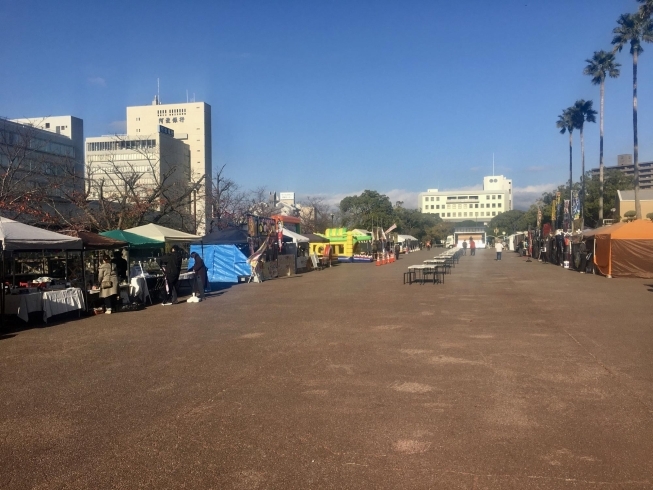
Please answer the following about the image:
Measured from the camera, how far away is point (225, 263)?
2384 cm

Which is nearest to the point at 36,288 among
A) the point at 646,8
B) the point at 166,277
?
the point at 166,277

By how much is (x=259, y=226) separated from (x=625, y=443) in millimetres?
22325

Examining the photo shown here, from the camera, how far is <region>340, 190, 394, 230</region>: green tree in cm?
7906

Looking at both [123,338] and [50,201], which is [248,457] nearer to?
[123,338]

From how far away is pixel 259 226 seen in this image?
2625 centimetres

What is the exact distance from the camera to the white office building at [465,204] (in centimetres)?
17562

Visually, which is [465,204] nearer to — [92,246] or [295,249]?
[295,249]

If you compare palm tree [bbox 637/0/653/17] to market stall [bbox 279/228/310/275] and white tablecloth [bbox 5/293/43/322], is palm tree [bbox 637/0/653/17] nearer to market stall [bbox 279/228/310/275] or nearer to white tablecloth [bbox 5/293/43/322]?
market stall [bbox 279/228/310/275]

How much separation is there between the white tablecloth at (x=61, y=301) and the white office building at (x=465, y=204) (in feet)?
546

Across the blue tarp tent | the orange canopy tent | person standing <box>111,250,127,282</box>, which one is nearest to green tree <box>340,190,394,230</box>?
the orange canopy tent

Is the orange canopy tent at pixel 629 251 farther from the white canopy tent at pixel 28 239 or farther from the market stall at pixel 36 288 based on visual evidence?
the white canopy tent at pixel 28 239

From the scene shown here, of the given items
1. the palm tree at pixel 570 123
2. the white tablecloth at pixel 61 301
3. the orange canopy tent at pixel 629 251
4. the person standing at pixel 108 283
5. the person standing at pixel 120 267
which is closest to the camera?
the white tablecloth at pixel 61 301

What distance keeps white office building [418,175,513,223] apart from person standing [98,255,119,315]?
16555 centimetres

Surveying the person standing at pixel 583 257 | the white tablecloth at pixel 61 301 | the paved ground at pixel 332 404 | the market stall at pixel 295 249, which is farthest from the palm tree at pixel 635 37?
the white tablecloth at pixel 61 301
